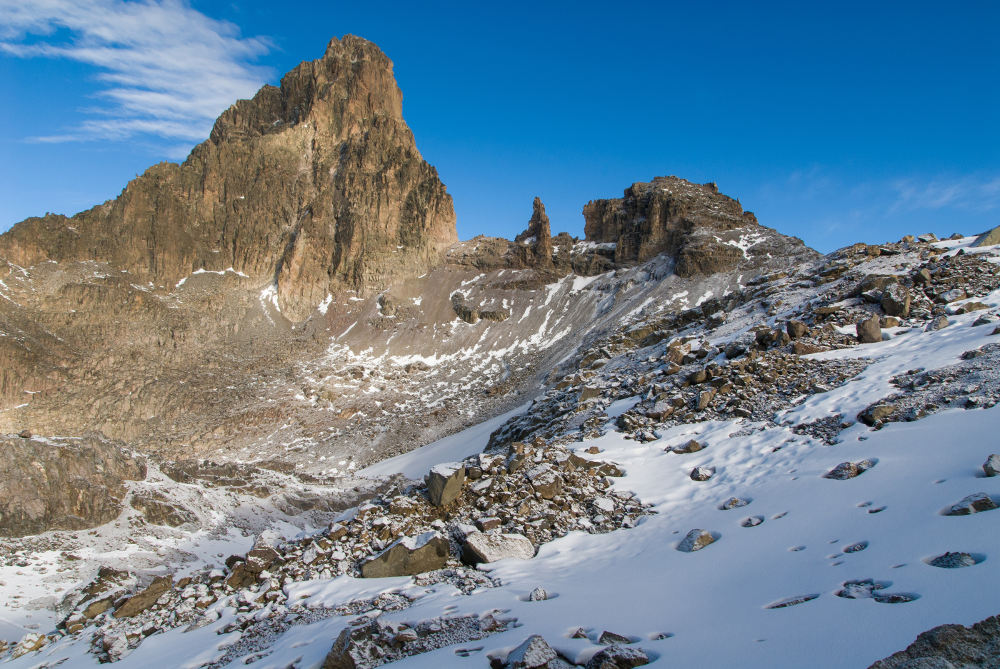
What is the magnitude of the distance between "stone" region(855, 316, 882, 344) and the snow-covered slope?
1.35 ft

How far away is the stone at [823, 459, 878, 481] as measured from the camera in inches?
380

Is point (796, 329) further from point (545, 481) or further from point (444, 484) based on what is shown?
point (444, 484)

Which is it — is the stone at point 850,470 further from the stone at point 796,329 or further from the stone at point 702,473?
the stone at point 796,329

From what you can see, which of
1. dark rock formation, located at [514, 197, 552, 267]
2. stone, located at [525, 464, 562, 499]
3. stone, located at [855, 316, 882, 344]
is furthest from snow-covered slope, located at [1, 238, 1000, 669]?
dark rock formation, located at [514, 197, 552, 267]

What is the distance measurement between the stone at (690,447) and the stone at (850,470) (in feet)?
12.4

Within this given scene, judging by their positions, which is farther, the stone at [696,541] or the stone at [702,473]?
the stone at [702,473]

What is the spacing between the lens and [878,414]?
12031mm

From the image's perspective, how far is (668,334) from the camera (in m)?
34.1

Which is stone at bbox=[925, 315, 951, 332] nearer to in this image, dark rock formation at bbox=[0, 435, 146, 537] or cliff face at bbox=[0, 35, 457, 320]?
dark rock formation at bbox=[0, 435, 146, 537]

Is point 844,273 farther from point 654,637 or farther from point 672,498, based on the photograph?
point 654,637

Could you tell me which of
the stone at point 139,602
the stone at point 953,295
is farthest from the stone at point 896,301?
the stone at point 139,602

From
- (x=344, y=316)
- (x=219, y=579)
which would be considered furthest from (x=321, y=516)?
(x=344, y=316)

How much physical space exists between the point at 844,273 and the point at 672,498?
22.7 metres

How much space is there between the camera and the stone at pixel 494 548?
31.8 ft
